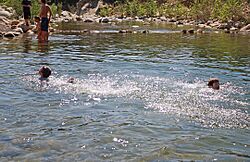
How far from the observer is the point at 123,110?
7.89 metres

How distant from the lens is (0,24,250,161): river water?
577 cm

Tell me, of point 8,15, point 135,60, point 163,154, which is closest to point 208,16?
point 8,15

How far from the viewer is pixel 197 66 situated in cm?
1365

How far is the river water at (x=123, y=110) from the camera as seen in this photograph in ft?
18.9

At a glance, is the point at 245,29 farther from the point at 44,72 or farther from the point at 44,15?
the point at 44,72

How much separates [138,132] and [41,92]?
11.4 ft

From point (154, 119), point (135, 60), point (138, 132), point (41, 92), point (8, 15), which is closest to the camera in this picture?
point (138, 132)

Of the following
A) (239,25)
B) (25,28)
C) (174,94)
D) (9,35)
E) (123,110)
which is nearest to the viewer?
(123,110)

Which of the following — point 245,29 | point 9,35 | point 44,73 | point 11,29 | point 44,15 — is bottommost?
point 44,73

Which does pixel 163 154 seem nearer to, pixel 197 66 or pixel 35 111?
pixel 35 111

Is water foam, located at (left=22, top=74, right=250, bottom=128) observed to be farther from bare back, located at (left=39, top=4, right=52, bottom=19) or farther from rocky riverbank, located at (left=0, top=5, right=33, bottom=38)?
rocky riverbank, located at (left=0, top=5, right=33, bottom=38)

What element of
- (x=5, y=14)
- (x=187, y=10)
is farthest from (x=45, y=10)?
(x=187, y=10)

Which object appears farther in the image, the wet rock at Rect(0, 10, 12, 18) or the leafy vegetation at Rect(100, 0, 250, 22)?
the leafy vegetation at Rect(100, 0, 250, 22)

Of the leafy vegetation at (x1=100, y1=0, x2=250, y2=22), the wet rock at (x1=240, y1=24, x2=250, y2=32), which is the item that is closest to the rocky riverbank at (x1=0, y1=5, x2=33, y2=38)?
the wet rock at (x1=240, y1=24, x2=250, y2=32)
